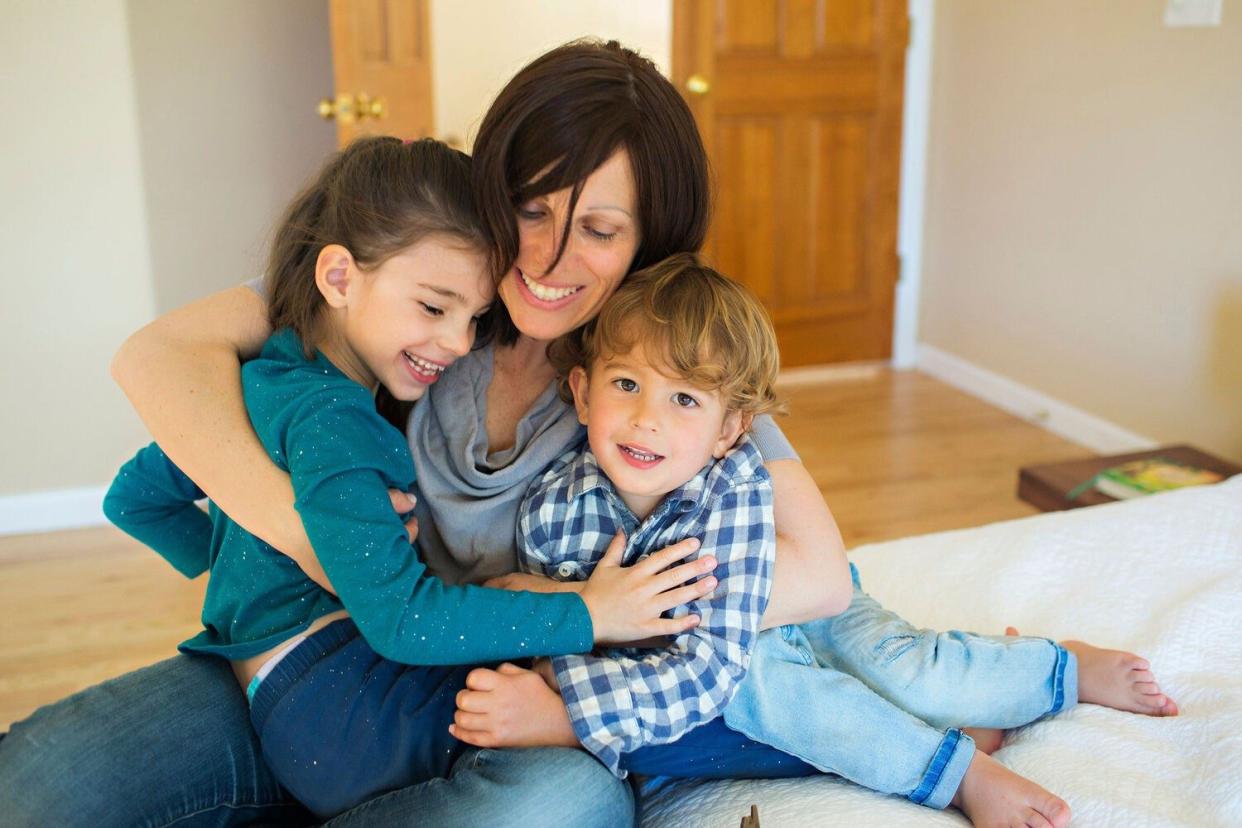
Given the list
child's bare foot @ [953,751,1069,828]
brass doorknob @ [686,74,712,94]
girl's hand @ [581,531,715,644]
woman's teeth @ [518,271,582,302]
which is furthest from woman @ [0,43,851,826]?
brass doorknob @ [686,74,712,94]

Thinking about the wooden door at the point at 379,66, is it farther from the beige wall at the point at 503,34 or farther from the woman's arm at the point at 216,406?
the woman's arm at the point at 216,406

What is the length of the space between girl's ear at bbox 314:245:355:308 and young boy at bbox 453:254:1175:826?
281mm

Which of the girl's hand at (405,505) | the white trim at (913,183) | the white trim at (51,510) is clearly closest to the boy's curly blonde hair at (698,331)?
the girl's hand at (405,505)

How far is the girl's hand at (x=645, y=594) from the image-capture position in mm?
1168

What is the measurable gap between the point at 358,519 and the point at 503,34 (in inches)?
140

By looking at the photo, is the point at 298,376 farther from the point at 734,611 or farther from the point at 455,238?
the point at 734,611

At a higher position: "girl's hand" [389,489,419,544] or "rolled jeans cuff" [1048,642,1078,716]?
"girl's hand" [389,489,419,544]

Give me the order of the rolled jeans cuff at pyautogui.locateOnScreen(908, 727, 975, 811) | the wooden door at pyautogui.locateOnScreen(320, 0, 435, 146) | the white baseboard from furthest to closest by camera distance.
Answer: the white baseboard, the wooden door at pyautogui.locateOnScreen(320, 0, 435, 146), the rolled jeans cuff at pyautogui.locateOnScreen(908, 727, 975, 811)

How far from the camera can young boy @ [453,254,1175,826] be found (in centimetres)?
115

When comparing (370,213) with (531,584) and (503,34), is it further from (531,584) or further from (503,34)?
(503,34)

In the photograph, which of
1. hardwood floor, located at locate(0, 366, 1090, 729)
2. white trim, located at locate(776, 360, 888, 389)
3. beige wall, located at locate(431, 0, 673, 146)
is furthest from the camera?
white trim, located at locate(776, 360, 888, 389)

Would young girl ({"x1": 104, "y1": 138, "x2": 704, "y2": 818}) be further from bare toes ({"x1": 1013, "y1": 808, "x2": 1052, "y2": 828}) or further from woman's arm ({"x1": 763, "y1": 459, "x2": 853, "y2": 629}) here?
bare toes ({"x1": 1013, "y1": 808, "x2": 1052, "y2": 828})

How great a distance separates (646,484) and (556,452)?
0.51ft

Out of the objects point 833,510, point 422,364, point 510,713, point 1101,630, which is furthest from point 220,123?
point 1101,630
